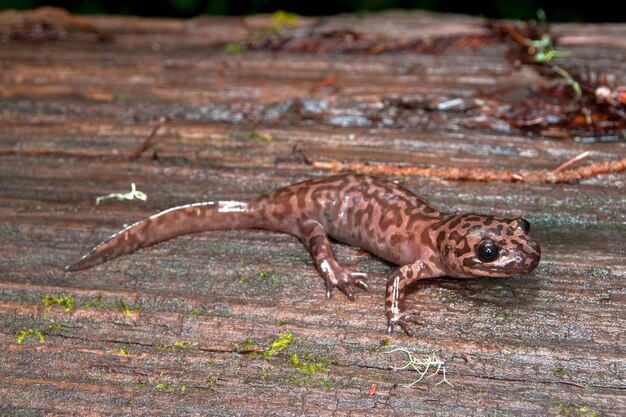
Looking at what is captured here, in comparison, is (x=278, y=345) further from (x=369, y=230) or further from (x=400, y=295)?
(x=369, y=230)

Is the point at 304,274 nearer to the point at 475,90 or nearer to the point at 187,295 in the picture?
the point at 187,295

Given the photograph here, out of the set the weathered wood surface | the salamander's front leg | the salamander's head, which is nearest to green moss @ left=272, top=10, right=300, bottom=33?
the weathered wood surface

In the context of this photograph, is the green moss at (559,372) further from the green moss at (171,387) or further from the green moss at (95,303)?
the green moss at (95,303)

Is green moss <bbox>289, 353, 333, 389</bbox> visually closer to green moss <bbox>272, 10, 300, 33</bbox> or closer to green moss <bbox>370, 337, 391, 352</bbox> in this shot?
green moss <bbox>370, 337, 391, 352</bbox>

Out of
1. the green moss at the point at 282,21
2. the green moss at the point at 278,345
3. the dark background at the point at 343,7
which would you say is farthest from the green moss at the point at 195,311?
the dark background at the point at 343,7

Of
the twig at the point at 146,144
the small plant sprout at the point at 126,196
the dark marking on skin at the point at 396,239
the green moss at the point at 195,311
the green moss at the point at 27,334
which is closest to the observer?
the green moss at the point at 27,334

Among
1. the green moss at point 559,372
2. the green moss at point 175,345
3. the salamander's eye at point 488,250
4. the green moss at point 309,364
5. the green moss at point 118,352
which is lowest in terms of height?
the green moss at point 118,352
